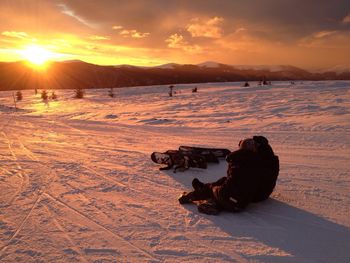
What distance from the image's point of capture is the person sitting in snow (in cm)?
446

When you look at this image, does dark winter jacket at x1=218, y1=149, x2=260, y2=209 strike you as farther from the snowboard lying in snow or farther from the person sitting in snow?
the snowboard lying in snow

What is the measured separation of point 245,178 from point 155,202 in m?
1.56

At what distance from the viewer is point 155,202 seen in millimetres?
5156

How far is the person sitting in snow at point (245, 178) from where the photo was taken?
14.6 ft

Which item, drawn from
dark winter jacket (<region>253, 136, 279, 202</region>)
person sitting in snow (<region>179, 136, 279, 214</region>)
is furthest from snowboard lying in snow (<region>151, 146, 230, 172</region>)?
dark winter jacket (<region>253, 136, 279, 202</region>)

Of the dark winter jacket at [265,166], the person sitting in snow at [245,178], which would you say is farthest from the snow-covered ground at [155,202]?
the dark winter jacket at [265,166]

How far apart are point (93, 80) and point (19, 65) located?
28260 mm

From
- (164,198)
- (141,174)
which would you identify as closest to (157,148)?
(141,174)

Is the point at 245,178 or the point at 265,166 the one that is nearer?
the point at 245,178

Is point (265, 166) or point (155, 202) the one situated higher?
point (265, 166)

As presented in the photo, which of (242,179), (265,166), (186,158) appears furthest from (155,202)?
(186,158)

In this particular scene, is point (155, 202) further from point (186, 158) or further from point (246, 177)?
point (186, 158)

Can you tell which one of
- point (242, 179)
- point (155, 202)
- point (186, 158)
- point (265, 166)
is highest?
point (265, 166)

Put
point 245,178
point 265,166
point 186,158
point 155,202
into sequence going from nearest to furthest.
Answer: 1. point 245,178
2. point 265,166
3. point 155,202
4. point 186,158
